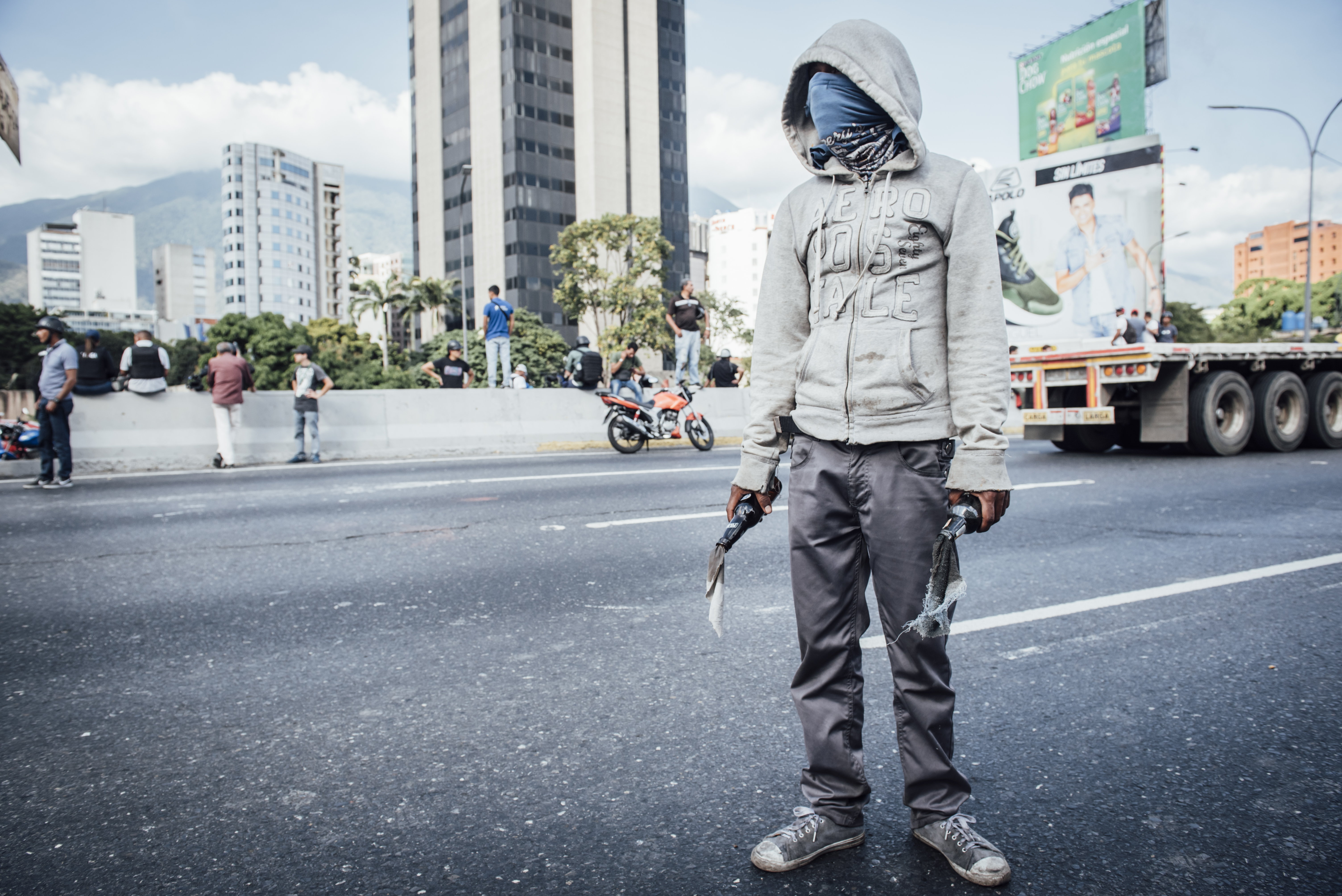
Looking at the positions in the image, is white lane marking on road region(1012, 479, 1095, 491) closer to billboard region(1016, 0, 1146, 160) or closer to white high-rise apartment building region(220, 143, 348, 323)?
billboard region(1016, 0, 1146, 160)

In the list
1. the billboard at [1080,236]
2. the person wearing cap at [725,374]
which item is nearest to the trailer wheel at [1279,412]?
the person wearing cap at [725,374]

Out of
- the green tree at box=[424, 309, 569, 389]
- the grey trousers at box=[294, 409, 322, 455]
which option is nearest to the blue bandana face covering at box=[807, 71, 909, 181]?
the grey trousers at box=[294, 409, 322, 455]

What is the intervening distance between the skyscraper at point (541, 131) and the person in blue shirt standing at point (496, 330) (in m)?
70.5

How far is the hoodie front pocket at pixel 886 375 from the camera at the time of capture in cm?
219

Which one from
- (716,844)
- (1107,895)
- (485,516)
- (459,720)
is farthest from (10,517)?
(1107,895)

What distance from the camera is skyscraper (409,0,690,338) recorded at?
8669cm

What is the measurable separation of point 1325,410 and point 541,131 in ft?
276

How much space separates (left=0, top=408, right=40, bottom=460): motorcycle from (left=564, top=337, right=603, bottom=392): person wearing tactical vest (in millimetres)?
7664

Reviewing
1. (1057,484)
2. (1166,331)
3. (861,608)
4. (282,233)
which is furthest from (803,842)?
(282,233)

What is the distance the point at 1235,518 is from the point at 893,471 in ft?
20.5

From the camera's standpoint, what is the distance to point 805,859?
87.8 inches

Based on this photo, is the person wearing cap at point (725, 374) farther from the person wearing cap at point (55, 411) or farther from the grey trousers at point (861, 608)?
the grey trousers at point (861, 608)

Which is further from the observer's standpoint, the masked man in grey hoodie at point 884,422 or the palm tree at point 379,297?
the palm tree at point 379,297

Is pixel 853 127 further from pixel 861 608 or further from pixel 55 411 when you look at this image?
pixel 55 411
